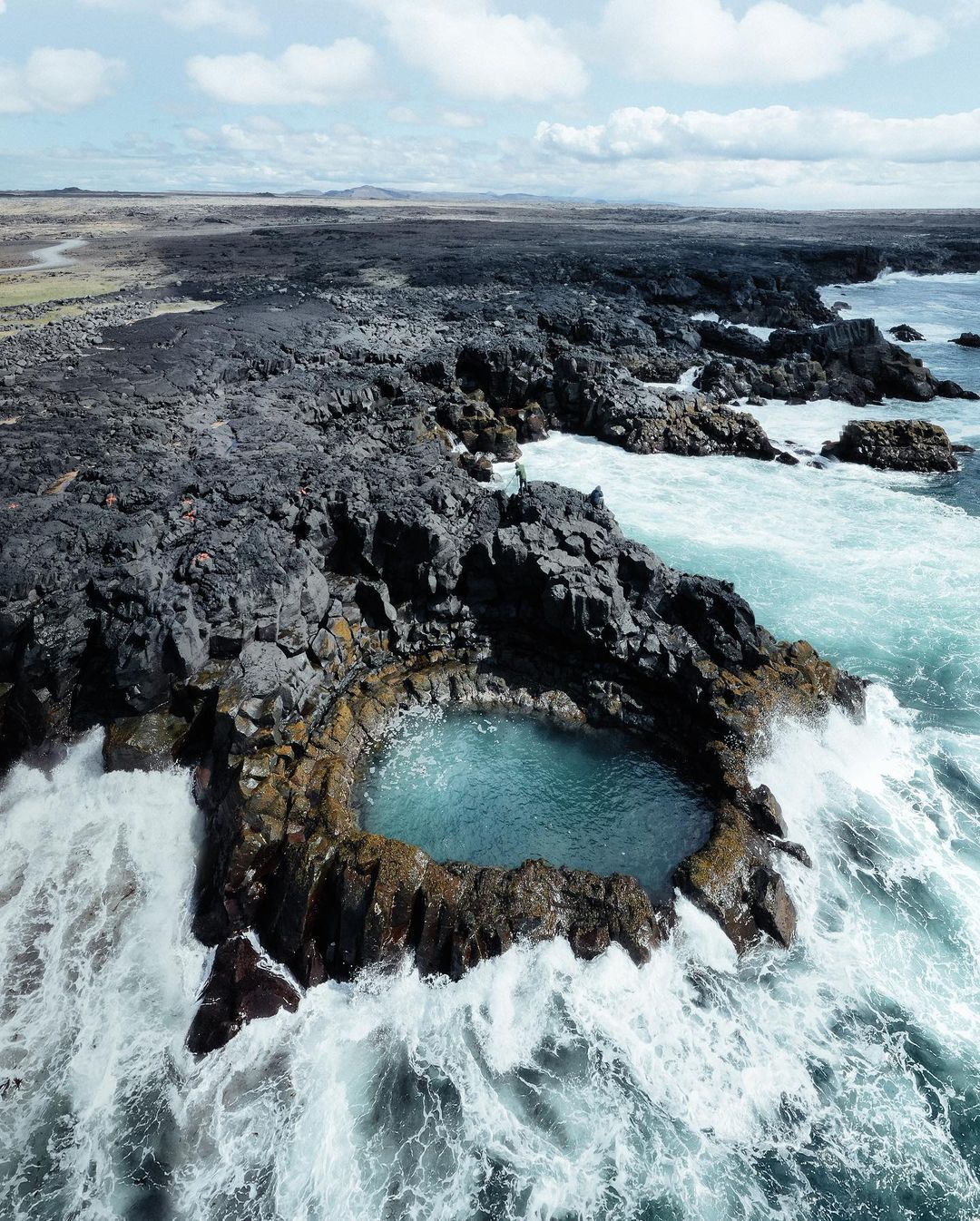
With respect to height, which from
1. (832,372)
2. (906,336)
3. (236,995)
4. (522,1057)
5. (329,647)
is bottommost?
(522,1057)

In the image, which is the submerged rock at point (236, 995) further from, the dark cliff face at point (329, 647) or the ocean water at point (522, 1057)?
the ocean water at point (522, 1057)

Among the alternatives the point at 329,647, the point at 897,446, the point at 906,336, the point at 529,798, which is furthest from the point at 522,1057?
the point at 906,336

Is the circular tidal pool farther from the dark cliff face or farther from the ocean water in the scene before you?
the ocean water

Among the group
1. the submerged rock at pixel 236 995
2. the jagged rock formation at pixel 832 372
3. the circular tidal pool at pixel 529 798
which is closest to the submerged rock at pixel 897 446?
the jagged rock formation at pixel 832 372

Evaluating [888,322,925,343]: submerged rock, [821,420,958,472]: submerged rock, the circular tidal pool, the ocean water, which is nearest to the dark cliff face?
the circular tidal pool

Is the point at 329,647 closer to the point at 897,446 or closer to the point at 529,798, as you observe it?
the point at 529,798
